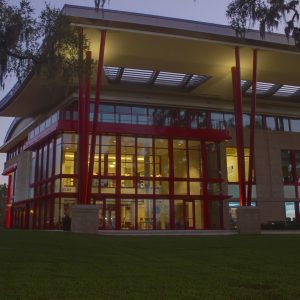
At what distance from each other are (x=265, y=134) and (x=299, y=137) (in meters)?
4.09

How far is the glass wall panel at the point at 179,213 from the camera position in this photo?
34747 millimetres

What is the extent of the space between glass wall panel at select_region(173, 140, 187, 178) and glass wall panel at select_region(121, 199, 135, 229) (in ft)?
14.5

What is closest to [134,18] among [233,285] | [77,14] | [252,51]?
[77,14]

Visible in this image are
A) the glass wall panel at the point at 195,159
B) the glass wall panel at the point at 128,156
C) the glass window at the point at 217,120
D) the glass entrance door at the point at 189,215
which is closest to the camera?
the glass wall panel at the point at 128,156

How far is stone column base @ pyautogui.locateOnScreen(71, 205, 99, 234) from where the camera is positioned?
23.8 meters

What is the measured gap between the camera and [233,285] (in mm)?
6434

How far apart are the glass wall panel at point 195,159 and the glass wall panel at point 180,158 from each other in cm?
53

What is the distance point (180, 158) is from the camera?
36.0 m

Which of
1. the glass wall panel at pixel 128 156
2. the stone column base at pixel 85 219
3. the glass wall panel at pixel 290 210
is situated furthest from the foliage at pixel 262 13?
the glass wall panel at pixel 290 210

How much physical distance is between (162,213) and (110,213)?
4176mm

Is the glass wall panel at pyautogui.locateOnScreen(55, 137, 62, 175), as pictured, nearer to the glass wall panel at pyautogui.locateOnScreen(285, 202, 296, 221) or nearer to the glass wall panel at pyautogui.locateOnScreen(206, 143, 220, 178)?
the glass wall panel at pyautogui.locateOnScreen(206, 143, 220, 178)

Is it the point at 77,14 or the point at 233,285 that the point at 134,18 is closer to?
the point at 77,14

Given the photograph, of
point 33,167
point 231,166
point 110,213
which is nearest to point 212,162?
point 231,166

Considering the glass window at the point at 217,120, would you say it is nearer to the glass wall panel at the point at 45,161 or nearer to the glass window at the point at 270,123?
the glass window at the point at 270,123
